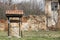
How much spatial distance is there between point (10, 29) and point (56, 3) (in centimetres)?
1386

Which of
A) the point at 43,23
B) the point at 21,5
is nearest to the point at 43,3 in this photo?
the point at 21,5

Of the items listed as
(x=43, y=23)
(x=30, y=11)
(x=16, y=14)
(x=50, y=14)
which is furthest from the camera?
(x=30, y=11)

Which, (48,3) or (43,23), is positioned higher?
(48,3)

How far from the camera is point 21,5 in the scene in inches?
1112

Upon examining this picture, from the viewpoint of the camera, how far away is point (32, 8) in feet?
94.9

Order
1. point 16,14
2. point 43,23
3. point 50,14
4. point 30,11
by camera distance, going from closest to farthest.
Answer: point 16,14 → point 43,23 → point 50,14 → point 30,11

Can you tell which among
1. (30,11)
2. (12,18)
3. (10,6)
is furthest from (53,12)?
(12,18)

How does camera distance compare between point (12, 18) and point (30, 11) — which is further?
point (30, 11)

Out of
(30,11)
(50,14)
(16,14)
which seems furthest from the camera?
(30,11)

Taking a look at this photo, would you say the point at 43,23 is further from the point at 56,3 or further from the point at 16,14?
the point at 16,14

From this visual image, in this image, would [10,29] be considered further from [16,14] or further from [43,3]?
[43,3]

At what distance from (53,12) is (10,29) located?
13.6m

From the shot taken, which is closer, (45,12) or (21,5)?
(45,12)

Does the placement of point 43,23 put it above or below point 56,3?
below
